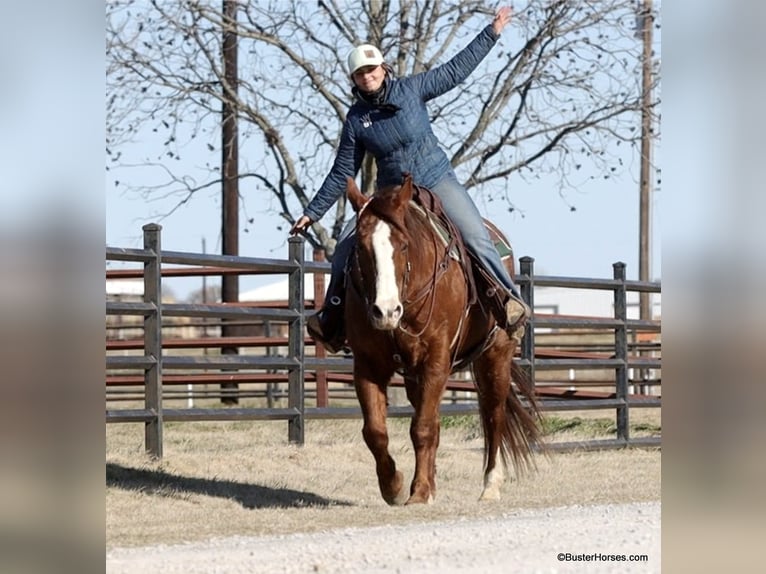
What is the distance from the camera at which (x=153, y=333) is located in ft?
35.7

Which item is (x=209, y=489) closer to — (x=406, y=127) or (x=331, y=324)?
(x=331, y=324)

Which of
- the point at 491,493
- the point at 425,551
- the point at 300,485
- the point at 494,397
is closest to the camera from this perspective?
the point at 425,551

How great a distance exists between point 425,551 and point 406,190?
8.37 feet

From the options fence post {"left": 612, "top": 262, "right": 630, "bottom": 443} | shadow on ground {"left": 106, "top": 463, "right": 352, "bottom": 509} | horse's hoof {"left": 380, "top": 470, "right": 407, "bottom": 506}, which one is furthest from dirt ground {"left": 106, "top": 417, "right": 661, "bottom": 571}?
fence post {"left": 612, "top": 262, "right": 630, "bottom": 443}

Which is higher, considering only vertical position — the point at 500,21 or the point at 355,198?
the point at 500,21

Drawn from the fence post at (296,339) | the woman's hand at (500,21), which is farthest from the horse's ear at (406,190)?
the fence post at (296,339)

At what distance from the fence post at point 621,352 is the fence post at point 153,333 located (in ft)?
19.8

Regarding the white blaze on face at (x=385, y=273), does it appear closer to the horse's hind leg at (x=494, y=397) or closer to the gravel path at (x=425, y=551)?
the gravel path at (x=425, y=551)

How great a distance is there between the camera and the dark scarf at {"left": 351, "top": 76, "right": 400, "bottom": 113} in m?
8.21

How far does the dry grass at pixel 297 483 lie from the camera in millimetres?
7496

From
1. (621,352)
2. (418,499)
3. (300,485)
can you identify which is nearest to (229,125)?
(621,352)

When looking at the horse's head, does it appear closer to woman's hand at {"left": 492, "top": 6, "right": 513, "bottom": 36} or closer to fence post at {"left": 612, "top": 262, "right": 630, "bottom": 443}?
woman's hand at {"left": 492, "top": 6, "right": 513, "bottom": 36}

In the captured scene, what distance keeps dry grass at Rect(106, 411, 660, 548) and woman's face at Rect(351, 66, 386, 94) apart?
263 cm
